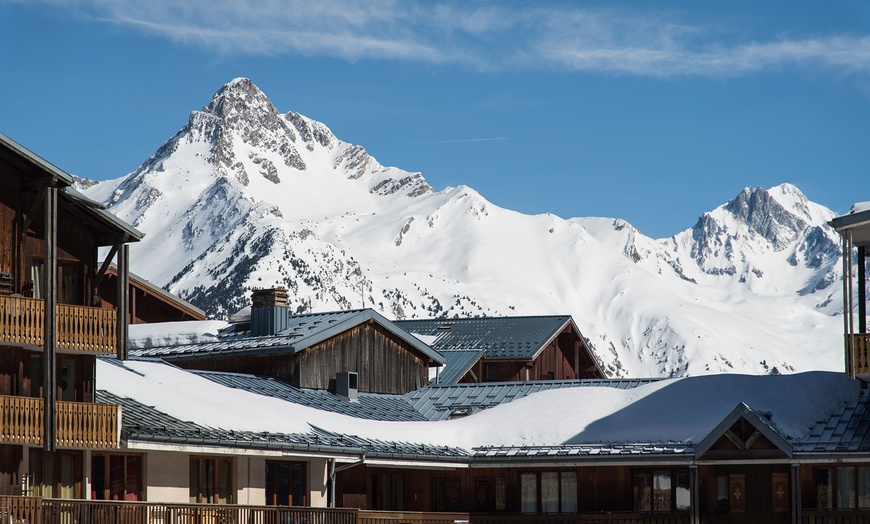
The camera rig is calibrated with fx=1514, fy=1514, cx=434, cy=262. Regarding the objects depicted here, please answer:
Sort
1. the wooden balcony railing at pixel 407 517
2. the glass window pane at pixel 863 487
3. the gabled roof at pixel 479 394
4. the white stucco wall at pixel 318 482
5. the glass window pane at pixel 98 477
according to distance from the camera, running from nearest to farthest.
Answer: the glass window pane at pixel 98 477 → the wooden balcony railing at pixel 407 517 → the white stucco wall at pixel 318 482 → the glass window pane at pixel 863 487 → the gabled roof at pixel 479 394

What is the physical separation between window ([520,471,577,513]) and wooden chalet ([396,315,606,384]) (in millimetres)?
18351

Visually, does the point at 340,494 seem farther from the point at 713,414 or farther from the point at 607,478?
the point at 713,414

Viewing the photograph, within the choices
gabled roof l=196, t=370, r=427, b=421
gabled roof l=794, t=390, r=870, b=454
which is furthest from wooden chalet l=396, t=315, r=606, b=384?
gabled roof l=794, t=390, r=870, b=454

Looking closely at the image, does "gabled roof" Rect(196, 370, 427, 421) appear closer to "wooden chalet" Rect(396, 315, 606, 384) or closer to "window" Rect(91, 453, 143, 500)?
"window" Rect(91, 453, 143, 500)

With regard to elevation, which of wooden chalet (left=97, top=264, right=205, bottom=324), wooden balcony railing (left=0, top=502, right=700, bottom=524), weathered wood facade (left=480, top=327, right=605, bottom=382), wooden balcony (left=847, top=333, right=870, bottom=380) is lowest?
wooden balcony railing (left=0, top=502, right=700, bottom=524)

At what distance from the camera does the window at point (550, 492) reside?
44.5 m

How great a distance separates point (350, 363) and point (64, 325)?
1801 cm

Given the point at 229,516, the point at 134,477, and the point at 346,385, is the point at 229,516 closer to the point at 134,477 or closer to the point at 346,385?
the point at 134,477

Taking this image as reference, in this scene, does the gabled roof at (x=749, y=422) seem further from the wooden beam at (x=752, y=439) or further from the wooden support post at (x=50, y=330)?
the wooden support post at (x=50, y=330)

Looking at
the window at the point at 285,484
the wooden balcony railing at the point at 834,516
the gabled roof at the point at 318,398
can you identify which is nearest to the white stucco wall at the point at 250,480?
the window at the point at 285,484

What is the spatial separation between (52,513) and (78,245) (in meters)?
7.44

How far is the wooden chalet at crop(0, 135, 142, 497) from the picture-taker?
33594 millimetres

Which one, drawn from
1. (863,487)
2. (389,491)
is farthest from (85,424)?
(863,487)

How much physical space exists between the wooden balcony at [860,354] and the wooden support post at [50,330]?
2065 centimetres
